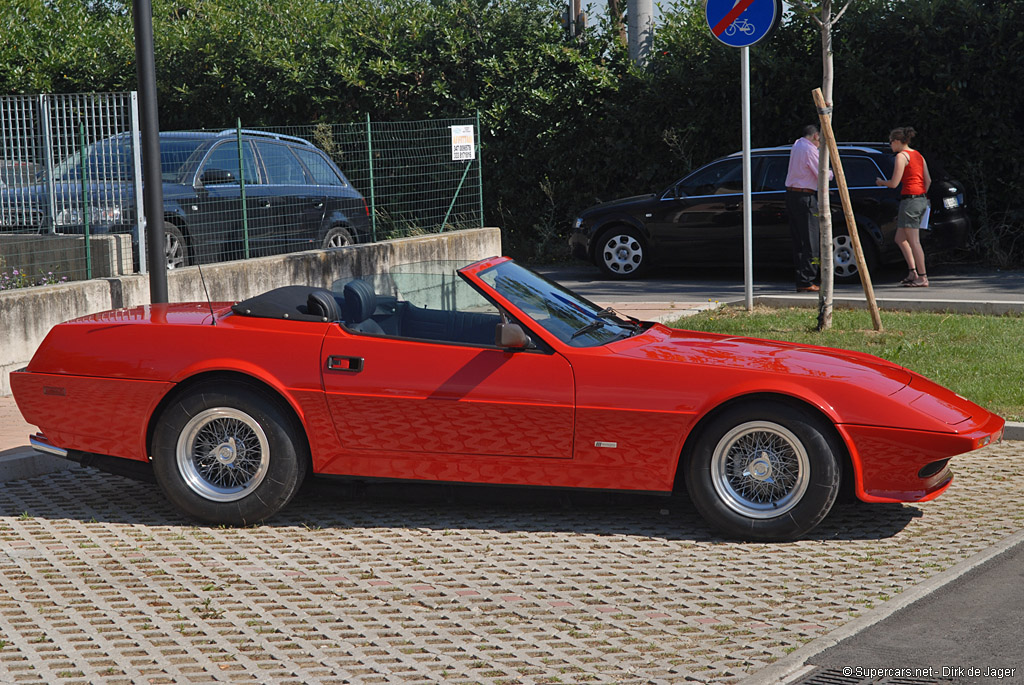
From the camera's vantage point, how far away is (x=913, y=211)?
45.5ft

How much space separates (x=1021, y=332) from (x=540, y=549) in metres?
6.47

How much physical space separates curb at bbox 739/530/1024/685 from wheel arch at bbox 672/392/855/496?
2.16ft

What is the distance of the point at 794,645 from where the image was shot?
4.42 m

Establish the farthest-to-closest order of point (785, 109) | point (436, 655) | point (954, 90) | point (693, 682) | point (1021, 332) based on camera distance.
A: point (785, 109) < point (954, 90) < point (1021, 332) < point (436, 655) < point (693, 682)

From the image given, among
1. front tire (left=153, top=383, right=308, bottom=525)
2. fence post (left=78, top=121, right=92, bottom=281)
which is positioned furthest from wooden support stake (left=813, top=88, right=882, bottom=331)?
fence post (left=78, top=121, right=92, bottom=281)

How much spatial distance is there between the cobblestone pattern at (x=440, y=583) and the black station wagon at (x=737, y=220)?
Result: 810cm

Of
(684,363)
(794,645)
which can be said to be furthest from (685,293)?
(794,645)

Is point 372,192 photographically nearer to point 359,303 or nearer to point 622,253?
point 622,253

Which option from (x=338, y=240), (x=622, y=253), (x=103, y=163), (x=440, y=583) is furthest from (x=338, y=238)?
(x=440, y=583)

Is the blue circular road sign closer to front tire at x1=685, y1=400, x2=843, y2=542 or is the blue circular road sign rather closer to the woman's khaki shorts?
the woman's khaki shorts

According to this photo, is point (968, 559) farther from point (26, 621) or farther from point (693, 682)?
point (26, 621)

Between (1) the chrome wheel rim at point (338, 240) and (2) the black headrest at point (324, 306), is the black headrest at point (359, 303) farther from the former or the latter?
(1) the chrome wheel rim at point (338, 240)

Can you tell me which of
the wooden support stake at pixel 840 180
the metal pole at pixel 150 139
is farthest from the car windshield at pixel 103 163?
the wooden support stake at pixel 840 180

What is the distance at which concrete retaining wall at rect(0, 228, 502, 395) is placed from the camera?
9.54 metres
